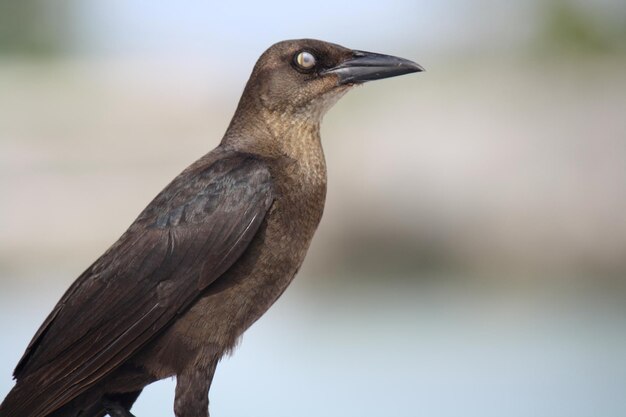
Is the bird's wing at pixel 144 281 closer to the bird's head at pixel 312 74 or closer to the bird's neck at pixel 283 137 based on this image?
the bird's neck at pixel 283 137

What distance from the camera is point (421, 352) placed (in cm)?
Answer: 1133

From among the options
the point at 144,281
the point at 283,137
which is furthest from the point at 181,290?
the point at 283,137

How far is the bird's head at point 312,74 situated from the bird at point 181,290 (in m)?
0.21

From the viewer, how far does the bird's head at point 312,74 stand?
5137 millimetres

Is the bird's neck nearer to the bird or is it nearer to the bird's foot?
the bird

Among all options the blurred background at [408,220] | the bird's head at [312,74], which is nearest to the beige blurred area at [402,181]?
the blurred background at [408,220]

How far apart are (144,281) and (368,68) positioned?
1121 millimetres

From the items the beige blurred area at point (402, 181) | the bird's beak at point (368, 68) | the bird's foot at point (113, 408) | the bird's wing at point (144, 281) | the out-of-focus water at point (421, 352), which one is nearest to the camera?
the bird's wing at point (144, 281)

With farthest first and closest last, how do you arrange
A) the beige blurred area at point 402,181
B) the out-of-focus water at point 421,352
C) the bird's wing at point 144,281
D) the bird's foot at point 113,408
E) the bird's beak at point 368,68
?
the beige blurred area at point 402,181
the out-of-focus water at point 421,352
the bird's beak at point 368,68
the bird's foot at point 113,408
the bird's wing at point 144,281

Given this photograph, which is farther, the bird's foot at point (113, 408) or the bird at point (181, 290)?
the bird's foot at point (113, 408)

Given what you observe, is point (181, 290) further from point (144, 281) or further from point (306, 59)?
point (306, 59)

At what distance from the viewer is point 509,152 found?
14.0m

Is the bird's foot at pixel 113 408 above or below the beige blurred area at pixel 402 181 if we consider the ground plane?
below

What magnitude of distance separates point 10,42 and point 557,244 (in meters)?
10.2
